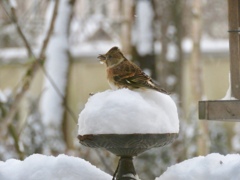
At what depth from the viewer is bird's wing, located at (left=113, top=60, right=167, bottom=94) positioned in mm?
3148

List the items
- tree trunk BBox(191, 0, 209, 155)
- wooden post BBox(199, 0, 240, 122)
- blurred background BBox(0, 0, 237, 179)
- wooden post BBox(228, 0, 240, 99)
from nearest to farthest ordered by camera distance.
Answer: wooden post BBox(199, 0, 240, 122) < wooden post BBox(228, 0, 240, 99) < blurred background BBox(0, 0, 237, 179) < tree trunk BBox(191, 0, 209, 155)

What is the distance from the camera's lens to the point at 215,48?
20.2 m

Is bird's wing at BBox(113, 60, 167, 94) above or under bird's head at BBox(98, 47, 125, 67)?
under

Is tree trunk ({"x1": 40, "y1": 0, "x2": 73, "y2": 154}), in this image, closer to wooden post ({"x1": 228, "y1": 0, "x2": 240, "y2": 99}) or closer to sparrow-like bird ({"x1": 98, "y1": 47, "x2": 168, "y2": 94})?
wooden post ({"x1": 228, "y1": 0, "x2": 240, "y2": 99})

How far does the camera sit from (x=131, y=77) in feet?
10.6

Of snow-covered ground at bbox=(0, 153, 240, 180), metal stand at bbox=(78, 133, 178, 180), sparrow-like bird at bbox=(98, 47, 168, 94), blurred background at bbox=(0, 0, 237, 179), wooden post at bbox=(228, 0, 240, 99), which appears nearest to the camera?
metal stand at bbox=(78, 133, 178, 180)

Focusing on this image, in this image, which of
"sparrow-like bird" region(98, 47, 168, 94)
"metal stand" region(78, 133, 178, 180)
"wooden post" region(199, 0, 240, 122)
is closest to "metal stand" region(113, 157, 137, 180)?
"metal stand" region(78, 133, 178, 180)

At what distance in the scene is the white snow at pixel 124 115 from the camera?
292cm

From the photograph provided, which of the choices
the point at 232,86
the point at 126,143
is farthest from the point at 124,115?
the point at 232,86

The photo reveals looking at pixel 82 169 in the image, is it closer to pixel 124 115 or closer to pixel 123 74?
pixel 124 115

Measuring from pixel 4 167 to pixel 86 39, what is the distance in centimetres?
1894

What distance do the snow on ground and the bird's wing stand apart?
1.35 feet

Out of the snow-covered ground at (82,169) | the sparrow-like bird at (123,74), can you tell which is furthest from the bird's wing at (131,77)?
the snow-covered ground at (82,169)

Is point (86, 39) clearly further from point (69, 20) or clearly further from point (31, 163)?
point (31, 163)
